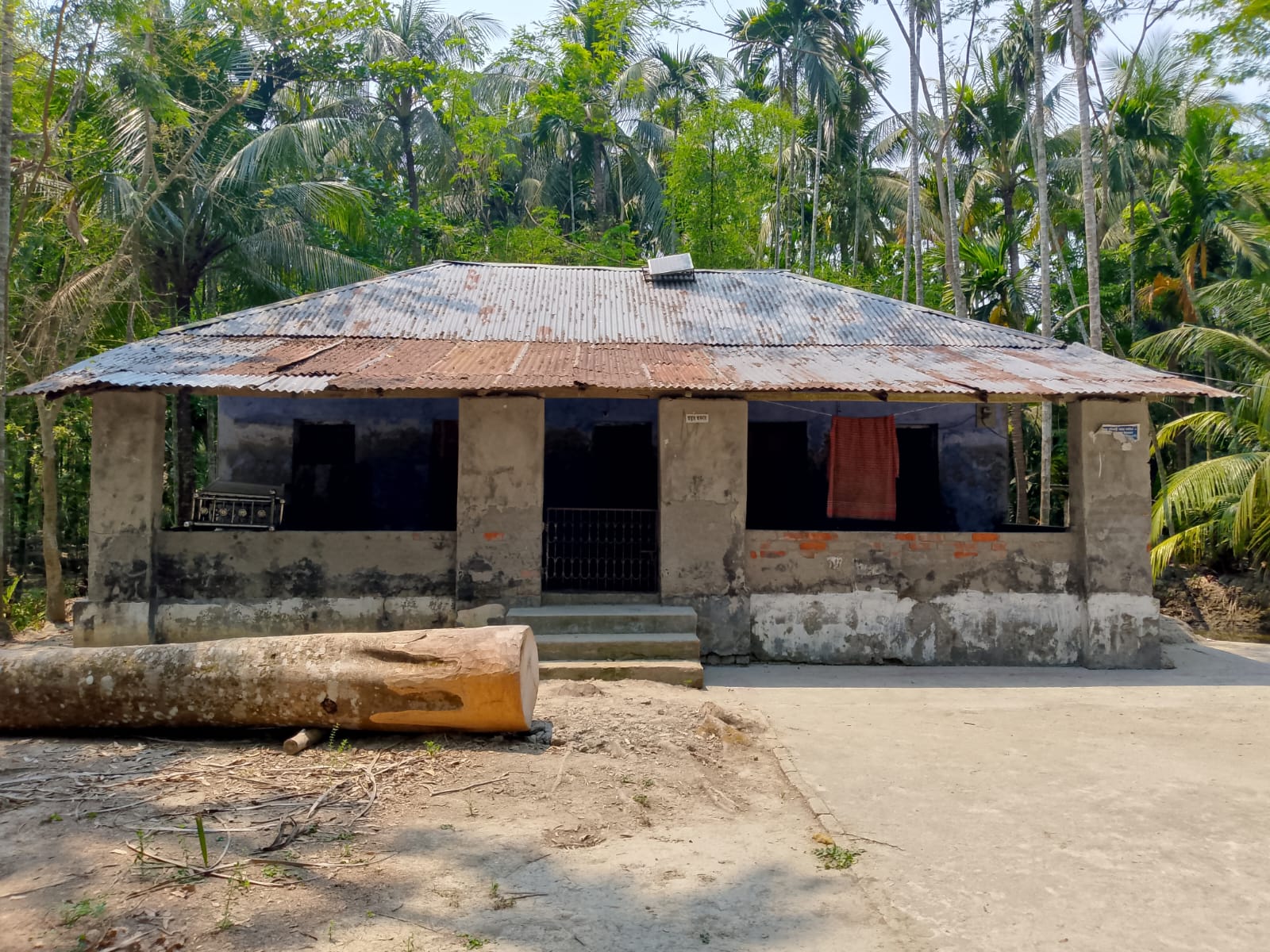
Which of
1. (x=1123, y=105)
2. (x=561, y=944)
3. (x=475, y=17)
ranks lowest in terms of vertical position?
(x=561, y=944)

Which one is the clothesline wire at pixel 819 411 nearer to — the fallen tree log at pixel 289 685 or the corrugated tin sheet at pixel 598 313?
the corrugated tin sheet at pixel 598 313

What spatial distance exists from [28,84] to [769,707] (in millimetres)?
10770

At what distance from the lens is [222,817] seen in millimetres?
4129

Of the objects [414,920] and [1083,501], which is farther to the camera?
[1083,501]

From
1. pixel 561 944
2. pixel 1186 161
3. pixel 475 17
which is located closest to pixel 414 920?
pixel 561 944

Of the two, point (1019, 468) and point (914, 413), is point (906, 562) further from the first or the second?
point (1019, 468)

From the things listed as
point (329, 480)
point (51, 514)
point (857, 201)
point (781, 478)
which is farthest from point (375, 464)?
point (857, 201)

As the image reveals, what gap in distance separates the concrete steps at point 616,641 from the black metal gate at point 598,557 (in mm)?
877

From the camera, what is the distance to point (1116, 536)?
8734 mm

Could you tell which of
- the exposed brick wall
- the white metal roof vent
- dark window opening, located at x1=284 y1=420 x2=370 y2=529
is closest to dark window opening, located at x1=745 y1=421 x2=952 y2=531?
the white metal roof vent

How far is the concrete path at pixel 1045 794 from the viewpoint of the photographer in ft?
11.2

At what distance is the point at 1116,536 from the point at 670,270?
6.41m

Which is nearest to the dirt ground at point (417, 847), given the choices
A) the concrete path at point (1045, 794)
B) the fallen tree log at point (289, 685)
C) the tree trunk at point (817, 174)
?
the fallen tree log at point (289, 685)

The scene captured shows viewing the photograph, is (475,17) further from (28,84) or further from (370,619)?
(370,619)
